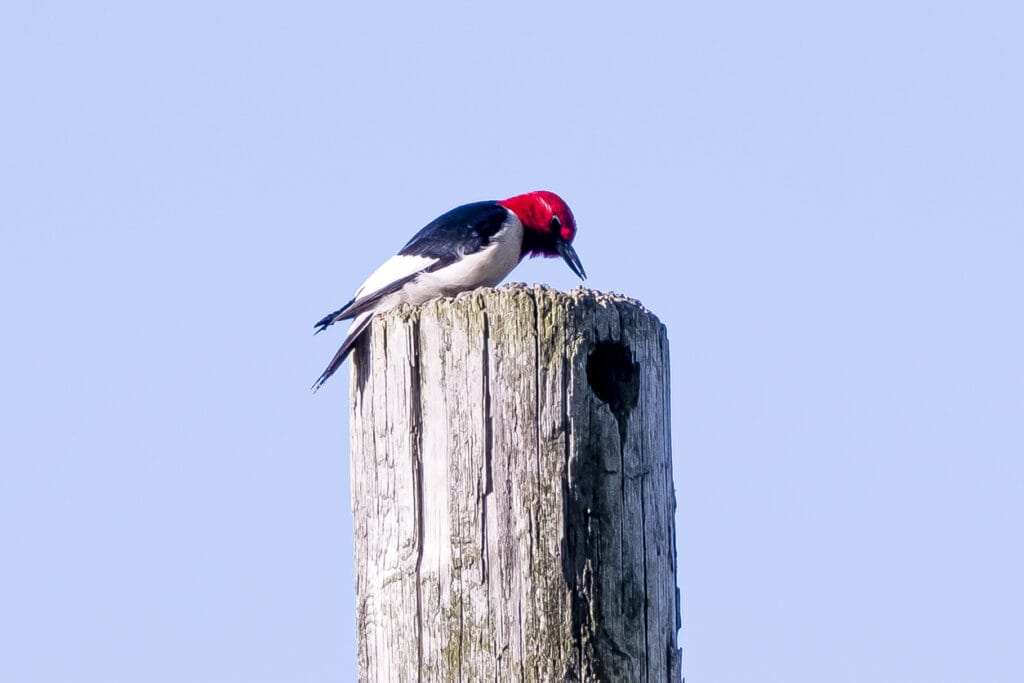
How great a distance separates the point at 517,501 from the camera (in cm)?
270

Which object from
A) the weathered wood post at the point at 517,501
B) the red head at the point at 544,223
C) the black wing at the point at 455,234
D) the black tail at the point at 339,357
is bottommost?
the weathered wood post at the point at 517,501

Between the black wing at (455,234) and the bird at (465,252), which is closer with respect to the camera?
the bird at (465,252)

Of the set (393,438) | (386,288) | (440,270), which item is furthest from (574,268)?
(393,438)

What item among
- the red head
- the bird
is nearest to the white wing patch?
the bird

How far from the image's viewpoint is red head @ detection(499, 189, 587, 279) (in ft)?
20.0

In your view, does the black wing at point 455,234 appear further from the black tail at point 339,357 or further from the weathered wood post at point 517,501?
the weathered wood post at point 517,501

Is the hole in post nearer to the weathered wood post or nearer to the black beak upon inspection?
the weathered wood post

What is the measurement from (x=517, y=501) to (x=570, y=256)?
3.62 m

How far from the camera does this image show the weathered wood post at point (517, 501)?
269 cm

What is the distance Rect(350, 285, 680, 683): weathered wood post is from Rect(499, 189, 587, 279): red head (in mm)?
3164

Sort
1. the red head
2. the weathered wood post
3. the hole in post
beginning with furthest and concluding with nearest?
1. the red head
2. the hole in post
3. the weathered wood post

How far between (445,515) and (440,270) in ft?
8.98

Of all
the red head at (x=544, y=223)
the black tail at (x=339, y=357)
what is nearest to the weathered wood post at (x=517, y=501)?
the black tail at (x=339, y=357)

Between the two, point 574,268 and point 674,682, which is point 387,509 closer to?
point 674,682
